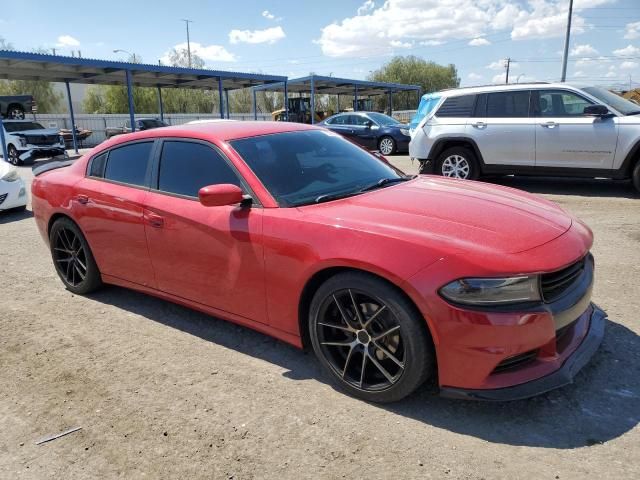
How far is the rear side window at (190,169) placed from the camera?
3436 mm

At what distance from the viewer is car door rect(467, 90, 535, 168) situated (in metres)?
8.66

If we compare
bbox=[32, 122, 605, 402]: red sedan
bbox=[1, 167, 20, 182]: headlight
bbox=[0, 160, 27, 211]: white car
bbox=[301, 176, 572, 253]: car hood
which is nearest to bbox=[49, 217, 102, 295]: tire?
bbox=[32, 122, 605, 402]: red sedan

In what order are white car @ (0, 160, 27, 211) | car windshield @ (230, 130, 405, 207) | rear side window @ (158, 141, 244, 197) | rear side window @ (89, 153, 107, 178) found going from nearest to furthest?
Answer: 1. car windshield @ (230, 130, 405, 207)
2. rear side window @ (158, 141, 244, 197)
3. rear side window @ (89, 153, 107, 178)
4. white car @ (0, 160, 27, 211)

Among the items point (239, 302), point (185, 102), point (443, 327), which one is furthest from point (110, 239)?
point (185, 102)

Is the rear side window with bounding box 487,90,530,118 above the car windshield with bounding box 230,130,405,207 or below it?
above

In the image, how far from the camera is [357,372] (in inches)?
114

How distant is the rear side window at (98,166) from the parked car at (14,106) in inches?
1025

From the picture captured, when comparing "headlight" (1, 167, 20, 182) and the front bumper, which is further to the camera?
"headlight" (1, 167, 20, 182)

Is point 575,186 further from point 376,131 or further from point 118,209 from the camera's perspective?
point 376,131

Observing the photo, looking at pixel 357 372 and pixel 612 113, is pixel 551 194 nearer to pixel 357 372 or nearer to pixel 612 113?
pixel 612 113

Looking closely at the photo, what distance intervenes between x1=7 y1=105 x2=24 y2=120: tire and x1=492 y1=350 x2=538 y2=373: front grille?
29.8 m

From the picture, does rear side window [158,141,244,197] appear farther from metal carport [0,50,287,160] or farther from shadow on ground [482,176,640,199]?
metal carport [0,50,287,160]

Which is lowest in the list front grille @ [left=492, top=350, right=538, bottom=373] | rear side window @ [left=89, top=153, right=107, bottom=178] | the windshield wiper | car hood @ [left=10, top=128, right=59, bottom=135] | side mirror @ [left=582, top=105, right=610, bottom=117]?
front grille @ [left=492, top=350, right=538, bottom=373]

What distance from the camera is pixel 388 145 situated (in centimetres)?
1706
